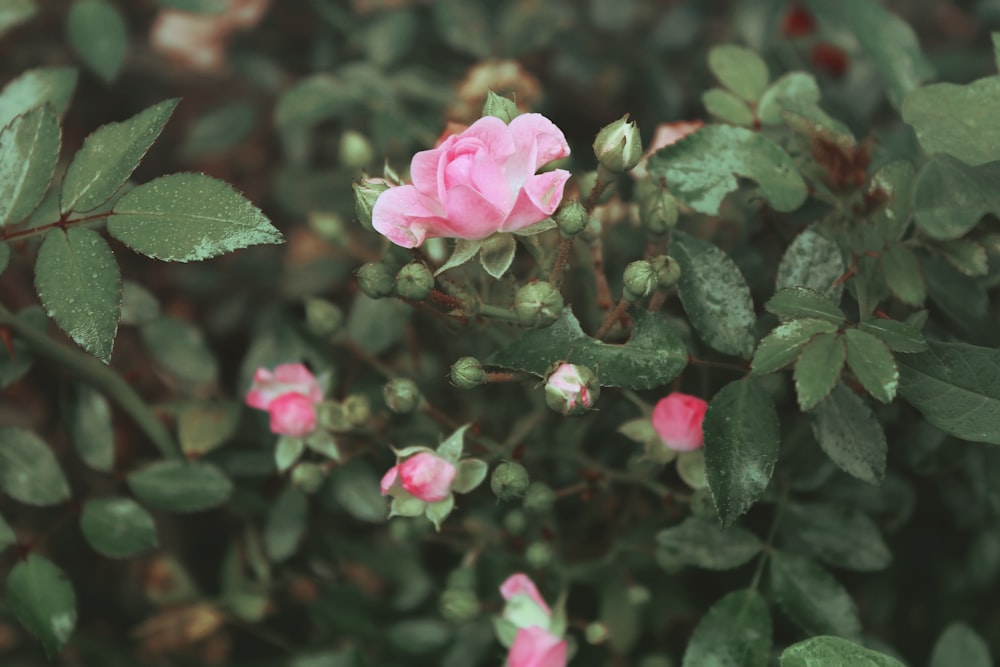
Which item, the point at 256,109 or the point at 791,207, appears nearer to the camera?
the point at 791,207

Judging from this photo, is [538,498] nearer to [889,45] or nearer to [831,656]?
[831,656]

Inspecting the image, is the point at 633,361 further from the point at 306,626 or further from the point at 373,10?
the point at 373,10

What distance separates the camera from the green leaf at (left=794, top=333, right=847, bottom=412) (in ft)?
2.17

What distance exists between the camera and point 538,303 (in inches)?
28.1

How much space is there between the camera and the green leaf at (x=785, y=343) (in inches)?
27.2

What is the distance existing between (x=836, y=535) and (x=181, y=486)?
2.15 feet

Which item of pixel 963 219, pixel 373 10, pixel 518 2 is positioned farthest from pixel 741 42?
pixel 963 219

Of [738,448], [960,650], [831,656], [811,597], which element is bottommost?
[960,650]

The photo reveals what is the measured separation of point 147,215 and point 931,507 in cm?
91

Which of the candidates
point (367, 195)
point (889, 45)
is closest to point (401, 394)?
point (367, 195)

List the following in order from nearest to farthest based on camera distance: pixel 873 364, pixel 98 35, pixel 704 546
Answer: pixel 873 364, pixel 704 546, pixel 98 35

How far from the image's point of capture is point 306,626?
127 cm

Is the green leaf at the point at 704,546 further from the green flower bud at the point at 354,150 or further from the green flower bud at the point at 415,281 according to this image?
the green flower bud at the point at 354,150

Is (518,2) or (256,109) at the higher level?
(518,2)
